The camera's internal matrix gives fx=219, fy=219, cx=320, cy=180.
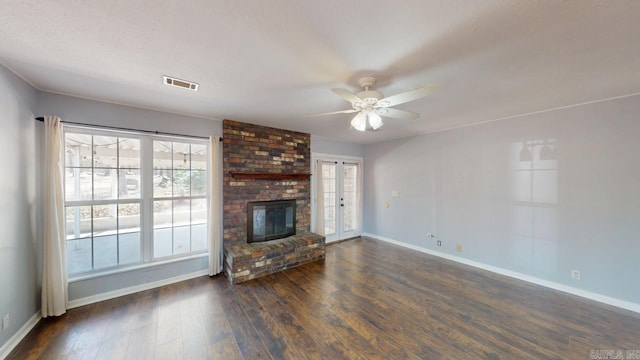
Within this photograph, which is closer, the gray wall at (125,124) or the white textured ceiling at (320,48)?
the white textured ceiling at (320,48)

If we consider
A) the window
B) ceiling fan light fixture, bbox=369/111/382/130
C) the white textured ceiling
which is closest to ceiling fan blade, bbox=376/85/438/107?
ceiling fan light fixture, bbox=369/111/382/130

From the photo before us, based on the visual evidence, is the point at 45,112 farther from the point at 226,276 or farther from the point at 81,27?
the point at 226,276

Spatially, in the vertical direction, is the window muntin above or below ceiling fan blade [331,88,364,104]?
below

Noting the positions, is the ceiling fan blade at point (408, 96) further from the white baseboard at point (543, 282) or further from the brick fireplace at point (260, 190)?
the white baseboard at point (543, 282)

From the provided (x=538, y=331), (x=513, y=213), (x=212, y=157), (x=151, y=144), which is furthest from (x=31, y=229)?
(x=513, y=213)

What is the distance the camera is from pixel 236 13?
132cm

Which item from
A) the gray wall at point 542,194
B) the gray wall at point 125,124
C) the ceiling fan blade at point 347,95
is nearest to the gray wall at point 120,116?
the gray wall at point 125,124

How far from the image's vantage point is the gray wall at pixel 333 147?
5043 millimetres

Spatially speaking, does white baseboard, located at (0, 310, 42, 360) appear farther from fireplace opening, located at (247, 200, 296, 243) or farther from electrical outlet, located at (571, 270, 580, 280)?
electrical outlet, located at (571, 270, 580, 280)

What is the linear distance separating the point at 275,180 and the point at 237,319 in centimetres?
243

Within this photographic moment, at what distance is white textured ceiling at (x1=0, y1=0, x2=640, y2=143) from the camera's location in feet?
4.22

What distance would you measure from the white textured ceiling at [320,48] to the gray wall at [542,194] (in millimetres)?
589

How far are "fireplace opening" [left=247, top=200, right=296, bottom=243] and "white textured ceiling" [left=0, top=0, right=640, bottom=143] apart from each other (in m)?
2.03

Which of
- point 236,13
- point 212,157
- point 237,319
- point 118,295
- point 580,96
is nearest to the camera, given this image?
point 236,13
